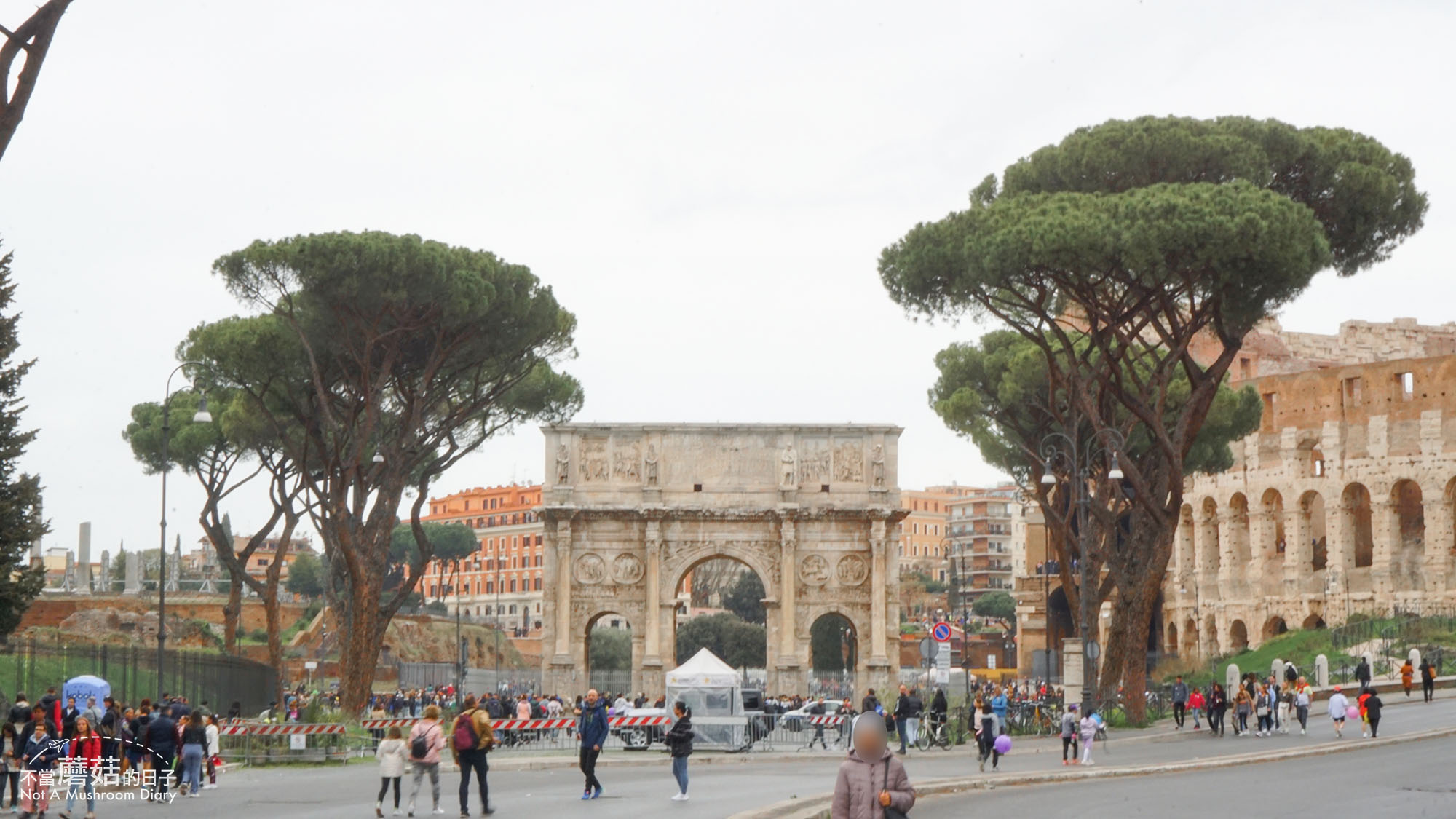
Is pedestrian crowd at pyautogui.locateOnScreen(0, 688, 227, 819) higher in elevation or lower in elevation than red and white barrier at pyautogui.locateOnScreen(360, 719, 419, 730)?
higher

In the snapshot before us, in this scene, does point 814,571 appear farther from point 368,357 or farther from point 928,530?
point 928,530

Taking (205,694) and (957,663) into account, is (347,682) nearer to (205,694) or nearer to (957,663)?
(205,694)

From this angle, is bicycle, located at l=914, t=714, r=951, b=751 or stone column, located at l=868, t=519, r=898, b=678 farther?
stone column, located at l=868, t=519, r=898, b=678

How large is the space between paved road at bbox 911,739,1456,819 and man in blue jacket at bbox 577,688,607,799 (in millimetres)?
3394

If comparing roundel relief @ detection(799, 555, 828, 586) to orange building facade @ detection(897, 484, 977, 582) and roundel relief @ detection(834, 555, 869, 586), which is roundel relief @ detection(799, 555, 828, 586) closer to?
roundel relief @ detection(834, 555, 869, 586)

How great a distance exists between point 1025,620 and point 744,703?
38089 millimetres

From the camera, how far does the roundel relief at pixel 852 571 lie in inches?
1785

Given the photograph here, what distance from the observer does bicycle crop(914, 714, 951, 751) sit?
27.5 metres

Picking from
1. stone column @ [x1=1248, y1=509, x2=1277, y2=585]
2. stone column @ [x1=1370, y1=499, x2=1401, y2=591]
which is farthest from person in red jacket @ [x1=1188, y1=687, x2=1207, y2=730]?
stone column @ [x1=1248, y1=509, x2=1277, y2=585]

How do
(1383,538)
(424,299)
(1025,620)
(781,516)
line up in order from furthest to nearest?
(1025,620), (1383,538), (781,516), (424,299)

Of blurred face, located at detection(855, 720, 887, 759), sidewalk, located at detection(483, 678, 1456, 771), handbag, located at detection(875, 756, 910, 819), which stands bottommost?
sidewalk, located at detection(483, 678, 1456, 771)

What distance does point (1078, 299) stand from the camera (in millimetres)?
28281

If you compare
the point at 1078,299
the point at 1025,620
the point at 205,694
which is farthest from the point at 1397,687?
the point at 1025,620

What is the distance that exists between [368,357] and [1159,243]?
1542 cm
